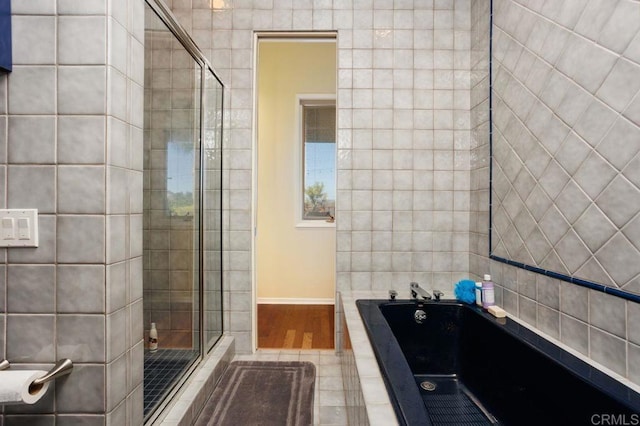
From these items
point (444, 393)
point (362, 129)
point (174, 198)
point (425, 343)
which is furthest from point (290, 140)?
point (444, 393)

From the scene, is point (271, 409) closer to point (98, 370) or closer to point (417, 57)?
point (98, 370)

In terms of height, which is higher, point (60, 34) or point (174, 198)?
point (60, 34)

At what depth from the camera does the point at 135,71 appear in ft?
3.76

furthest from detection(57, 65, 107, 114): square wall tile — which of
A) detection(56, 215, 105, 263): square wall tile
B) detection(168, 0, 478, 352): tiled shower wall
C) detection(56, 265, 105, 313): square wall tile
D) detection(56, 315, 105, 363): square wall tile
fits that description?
detection(168, 0, 478, 352): tiled shower wall

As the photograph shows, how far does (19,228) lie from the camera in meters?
1.00

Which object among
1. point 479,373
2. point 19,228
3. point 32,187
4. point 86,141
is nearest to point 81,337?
point 19,228

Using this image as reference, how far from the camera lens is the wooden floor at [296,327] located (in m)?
2.59

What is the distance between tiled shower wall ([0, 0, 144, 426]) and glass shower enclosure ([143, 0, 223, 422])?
0.31 metres

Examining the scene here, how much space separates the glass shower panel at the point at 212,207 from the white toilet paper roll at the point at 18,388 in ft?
3.57

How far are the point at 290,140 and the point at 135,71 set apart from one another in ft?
8.42

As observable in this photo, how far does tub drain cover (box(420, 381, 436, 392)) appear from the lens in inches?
67.3

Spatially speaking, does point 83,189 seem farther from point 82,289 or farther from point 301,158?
point 301,158

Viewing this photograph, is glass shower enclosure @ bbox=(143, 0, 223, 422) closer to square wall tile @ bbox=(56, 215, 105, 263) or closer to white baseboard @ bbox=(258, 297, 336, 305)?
square wall tile @ bbox=(56, 215, 105, 263)

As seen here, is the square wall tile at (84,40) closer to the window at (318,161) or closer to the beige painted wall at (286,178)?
the beige painted wall at (286,178)
